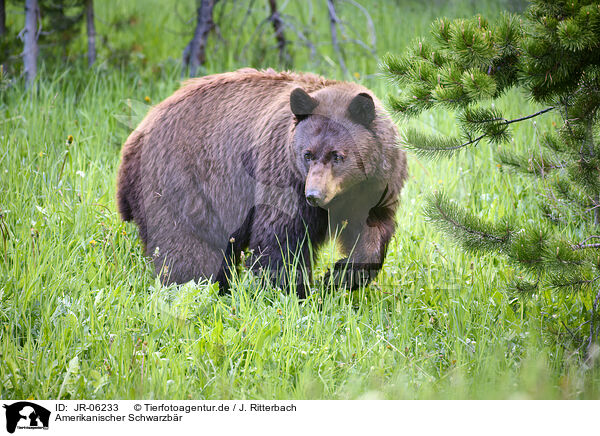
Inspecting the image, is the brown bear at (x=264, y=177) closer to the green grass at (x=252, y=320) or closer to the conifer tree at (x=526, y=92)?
the green grass at (x=252, y=320)

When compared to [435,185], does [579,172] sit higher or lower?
higher

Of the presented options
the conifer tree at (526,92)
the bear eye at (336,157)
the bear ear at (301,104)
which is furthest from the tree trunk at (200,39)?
the conifer tree at (526,92)

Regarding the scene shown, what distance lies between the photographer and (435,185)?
16.0 feet

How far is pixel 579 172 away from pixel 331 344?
158cm

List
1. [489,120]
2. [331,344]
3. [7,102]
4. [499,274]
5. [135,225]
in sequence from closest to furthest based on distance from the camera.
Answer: [489,120] → [331,344] → [499,274] → [135,225] → [7,102]

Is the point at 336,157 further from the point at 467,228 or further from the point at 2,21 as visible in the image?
the point at 2,21

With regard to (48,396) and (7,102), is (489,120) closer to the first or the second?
(48,396)

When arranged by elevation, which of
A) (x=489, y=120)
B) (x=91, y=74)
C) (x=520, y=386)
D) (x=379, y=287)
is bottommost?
(x=379, y=287)

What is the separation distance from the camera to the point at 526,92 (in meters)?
2.78

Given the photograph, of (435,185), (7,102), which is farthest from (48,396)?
(7,102)

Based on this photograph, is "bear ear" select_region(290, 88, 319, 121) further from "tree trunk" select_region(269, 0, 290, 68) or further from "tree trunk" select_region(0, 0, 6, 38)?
"tree trunk" select_region(0, 0, 6, 38)
